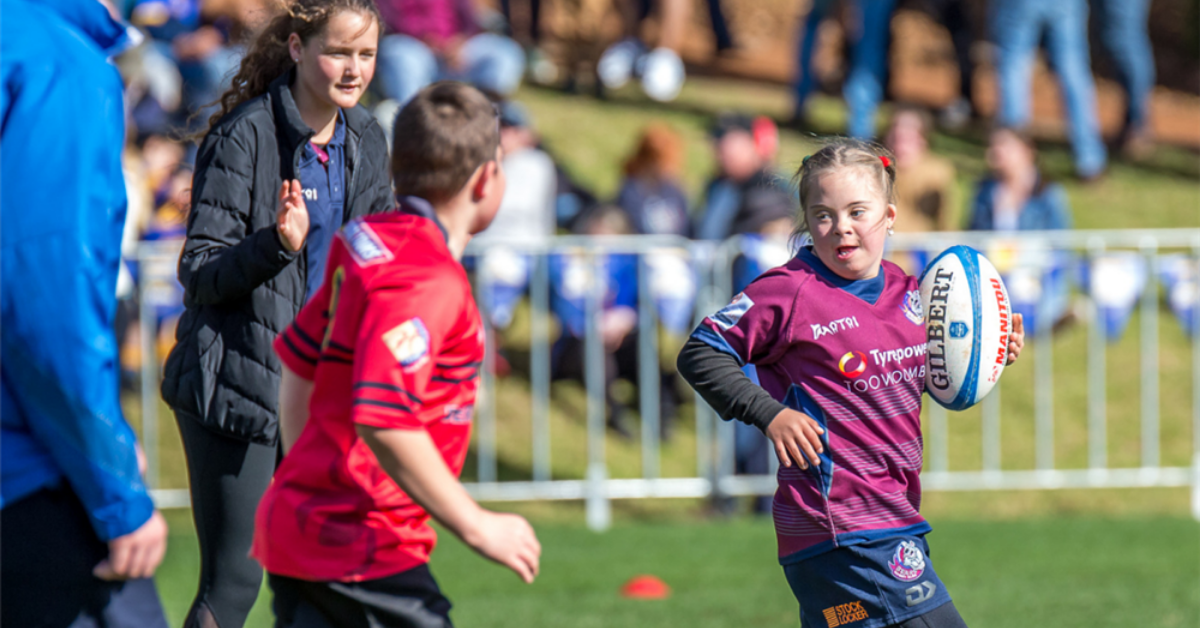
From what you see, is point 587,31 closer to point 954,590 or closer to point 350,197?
point 954,590

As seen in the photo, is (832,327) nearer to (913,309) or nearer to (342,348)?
(913,309)

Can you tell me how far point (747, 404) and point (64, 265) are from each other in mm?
1452

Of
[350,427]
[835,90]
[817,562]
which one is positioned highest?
[835,90]

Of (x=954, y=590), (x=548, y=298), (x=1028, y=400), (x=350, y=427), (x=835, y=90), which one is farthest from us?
(x=835, y=90)

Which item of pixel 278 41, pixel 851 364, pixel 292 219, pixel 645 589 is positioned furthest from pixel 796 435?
pixel 645 589

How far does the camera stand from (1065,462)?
861 cm

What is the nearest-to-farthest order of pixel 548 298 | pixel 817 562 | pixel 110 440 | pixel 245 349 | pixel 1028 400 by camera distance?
1. pixel 110 440
2. pixel 817 562
3. pixel 245 349
4. pixel 548 298
5. pixel 1028 400

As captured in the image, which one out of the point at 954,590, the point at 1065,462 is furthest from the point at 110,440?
the point at 1065,462

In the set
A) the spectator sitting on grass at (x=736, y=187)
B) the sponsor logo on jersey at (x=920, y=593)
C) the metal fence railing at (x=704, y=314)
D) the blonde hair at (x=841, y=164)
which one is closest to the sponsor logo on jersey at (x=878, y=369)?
the blonde hair at (x=841, y=164)

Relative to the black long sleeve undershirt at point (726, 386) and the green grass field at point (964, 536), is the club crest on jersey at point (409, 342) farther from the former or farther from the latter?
the green grass field at point (964, 536)

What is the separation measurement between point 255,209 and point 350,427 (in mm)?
1021

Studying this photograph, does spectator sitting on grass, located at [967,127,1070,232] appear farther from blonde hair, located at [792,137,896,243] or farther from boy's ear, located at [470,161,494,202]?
boy's ear, located at [470,161,494,202]

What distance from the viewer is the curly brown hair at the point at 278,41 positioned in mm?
3105

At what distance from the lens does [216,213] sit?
3.15 m
